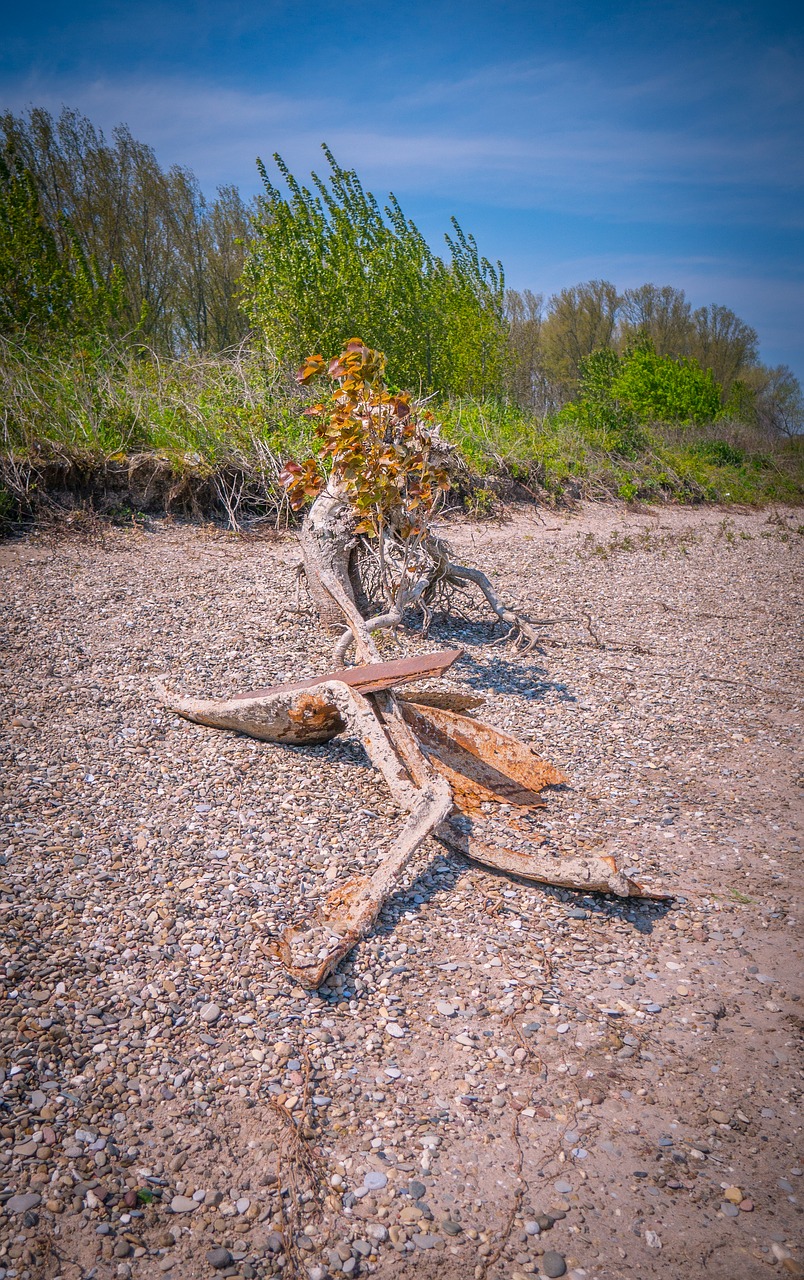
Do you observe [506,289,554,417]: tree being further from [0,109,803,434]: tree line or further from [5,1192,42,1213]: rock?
[5,1192,42,1213]: rock

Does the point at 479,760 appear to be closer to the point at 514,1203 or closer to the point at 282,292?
the point at 514,1203

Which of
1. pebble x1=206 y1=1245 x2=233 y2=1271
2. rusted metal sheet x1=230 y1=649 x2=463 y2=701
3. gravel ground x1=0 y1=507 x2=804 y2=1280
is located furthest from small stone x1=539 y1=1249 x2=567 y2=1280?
rusted metal sheet x1=230 y1=649 x2=463 y2=701

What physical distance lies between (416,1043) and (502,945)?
0.57 meters

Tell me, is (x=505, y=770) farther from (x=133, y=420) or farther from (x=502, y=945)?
(x=133, y=420)

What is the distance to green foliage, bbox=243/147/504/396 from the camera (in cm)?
1198

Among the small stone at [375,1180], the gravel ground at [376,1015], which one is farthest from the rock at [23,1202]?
the small stone at [375,1180]

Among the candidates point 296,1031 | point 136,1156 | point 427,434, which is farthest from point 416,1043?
point 427,434

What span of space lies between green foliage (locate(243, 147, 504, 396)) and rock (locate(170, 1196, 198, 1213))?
10933 millimetres

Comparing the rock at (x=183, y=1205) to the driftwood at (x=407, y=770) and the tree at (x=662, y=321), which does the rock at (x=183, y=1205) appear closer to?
the driftwood at (x=407, y=770)

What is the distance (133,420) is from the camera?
28.9 feet

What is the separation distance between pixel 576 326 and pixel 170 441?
26261 millimetres

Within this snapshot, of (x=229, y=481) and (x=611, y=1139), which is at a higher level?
(x=229, y=481)

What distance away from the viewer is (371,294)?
13.3 metres

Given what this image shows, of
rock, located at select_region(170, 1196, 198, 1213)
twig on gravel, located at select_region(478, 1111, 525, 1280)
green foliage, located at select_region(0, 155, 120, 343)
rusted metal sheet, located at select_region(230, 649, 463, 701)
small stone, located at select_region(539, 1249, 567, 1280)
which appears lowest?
rock, located at select_region(170, 1196, 198, 1213)
